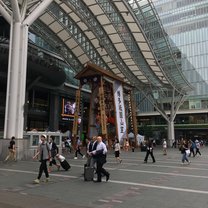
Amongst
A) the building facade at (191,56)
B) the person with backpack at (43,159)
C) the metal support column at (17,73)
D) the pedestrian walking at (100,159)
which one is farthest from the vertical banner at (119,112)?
the building facade at (191,56)

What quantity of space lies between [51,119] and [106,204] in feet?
135

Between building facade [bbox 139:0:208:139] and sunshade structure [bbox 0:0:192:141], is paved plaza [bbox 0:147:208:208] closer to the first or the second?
sunshade structure [bbox 0:0:192:141]

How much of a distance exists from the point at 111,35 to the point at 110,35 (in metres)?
0.12

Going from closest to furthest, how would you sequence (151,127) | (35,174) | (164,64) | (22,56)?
(35,174)
(22,56)
(164,64)
(151,127)

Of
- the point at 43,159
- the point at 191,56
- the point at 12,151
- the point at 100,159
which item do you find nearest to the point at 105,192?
the point at 100,159

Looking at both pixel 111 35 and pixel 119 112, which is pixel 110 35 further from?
pixel 119 112

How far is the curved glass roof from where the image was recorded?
33.2 metres

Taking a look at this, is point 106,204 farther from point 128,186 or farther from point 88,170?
point 88,170

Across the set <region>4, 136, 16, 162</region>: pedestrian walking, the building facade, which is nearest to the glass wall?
the building facade

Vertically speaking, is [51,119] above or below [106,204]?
above

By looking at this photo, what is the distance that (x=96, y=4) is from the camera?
32500 millimetres

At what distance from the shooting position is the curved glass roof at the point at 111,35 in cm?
3322

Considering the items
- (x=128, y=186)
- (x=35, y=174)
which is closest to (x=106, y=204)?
(x=128, y=186)

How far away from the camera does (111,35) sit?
38094 millimetres
